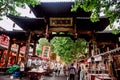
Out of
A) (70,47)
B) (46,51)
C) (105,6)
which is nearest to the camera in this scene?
(105,6)

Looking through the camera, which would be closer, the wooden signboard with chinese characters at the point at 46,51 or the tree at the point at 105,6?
the tree at the point at 105,6

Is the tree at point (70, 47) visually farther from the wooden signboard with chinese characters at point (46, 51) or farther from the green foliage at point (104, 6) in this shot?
the green foliage at point (104, 6)

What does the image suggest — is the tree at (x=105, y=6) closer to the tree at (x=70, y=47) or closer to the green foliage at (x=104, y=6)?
the green foliage at (x=104, y=6)

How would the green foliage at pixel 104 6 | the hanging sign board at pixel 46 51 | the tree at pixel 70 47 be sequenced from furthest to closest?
the hanging sign board at pixel 46 51
the tree at pixel 70 47
the green foliage at pixel 104 6

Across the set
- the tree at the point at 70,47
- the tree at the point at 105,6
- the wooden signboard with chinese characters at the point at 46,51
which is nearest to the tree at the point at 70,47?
the tree at the point at 70,47

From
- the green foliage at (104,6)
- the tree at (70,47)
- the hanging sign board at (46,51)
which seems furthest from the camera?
the hanging sign board at (46,51)

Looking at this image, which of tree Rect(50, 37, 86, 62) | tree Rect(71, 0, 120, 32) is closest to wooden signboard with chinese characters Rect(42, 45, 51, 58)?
tree Rect(50, 37, 86, 62)

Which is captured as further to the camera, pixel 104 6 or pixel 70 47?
pixel 70 47

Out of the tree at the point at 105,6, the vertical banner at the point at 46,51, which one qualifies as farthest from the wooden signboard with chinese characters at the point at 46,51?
the tree at the point at 105,6

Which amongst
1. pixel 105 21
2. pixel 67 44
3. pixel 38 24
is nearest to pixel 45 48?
pixel 67 44

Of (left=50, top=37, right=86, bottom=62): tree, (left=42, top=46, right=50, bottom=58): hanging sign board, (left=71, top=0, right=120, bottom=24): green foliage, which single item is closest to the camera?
(left=71, top=0, right=120, bottom=24): green foliage

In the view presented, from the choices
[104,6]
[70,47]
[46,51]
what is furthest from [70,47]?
[104,6]

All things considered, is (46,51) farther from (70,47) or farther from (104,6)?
(104,6)

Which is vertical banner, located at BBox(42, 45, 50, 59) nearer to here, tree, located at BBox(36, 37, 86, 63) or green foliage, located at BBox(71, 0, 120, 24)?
tree, located at BBox(36, 37, 86, 63)
